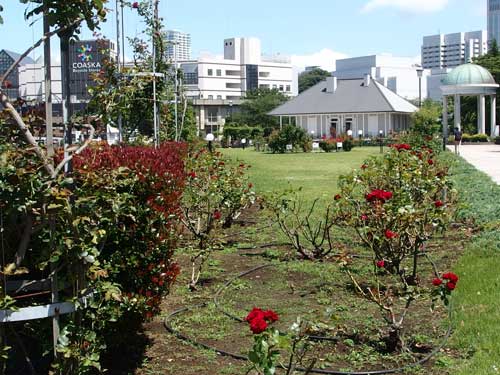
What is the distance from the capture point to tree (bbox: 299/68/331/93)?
438ft

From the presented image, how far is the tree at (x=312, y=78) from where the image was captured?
438 ft

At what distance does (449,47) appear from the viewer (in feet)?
581

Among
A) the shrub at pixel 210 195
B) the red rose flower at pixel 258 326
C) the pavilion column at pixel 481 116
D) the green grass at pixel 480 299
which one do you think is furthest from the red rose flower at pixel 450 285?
the pavilion column at pixel 481 116

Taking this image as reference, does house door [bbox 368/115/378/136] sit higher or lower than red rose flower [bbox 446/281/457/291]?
higher

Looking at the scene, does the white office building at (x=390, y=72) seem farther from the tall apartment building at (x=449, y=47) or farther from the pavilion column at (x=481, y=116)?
the tall apartment building at (x=449, y=47)

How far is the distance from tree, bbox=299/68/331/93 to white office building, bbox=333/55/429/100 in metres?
3.98

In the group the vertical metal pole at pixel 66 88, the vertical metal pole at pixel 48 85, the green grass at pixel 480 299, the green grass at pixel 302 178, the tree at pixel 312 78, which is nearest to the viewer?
the vertical metal pole at pixel 48 85

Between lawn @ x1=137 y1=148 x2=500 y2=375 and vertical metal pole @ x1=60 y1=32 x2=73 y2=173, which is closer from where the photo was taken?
vertical metal pole @ x1=60 y1=32 x2=73 y2=173

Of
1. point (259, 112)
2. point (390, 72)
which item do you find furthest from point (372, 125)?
point (390, 72)

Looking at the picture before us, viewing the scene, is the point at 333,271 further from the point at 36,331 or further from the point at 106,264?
the point at 36,331

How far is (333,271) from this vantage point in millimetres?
7715

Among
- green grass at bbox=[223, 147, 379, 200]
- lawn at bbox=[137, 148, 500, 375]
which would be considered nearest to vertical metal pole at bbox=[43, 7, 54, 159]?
lawn at bbox=[137, 148, 500, 375]

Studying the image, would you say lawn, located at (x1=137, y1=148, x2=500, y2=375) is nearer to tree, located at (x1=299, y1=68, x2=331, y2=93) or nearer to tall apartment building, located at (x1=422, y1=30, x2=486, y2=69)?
tree, located at (x1=299, y1=68, x2=331, y2=93)

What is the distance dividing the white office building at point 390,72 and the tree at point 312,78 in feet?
13.0
